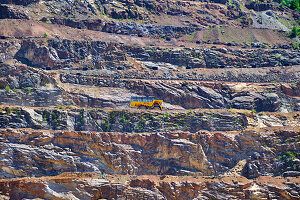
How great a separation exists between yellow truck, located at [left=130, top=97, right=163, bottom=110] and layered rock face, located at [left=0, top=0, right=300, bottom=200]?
110 cm

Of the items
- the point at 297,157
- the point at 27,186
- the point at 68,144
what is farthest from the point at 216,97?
the point at 27,186

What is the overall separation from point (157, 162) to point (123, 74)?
17.5 meters

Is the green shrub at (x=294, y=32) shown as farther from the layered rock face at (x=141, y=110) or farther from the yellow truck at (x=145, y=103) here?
the yellow truck at (x=145, y=103)

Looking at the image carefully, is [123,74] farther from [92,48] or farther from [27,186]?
[27,186]

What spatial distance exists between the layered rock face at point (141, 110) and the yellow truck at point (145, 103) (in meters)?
1.10

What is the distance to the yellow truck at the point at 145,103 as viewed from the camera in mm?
68562

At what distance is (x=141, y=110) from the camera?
67.2 m

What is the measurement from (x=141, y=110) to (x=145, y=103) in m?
1.58

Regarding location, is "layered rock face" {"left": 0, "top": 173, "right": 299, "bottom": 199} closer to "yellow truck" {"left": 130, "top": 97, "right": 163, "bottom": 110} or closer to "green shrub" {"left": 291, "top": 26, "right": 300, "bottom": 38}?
"yellow truck" {"left": 130, "top": 97, "right": 163, "bottom": 110}

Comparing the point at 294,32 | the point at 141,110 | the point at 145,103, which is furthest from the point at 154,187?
the point at 294,32

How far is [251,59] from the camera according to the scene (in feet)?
279

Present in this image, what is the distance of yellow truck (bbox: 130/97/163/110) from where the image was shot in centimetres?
6856

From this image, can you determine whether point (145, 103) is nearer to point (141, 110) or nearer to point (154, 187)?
point (141, 110)

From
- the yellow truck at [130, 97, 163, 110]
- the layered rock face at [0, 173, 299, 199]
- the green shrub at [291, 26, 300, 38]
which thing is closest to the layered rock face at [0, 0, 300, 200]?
the layered rock face at [0, 173, 299, 199]
